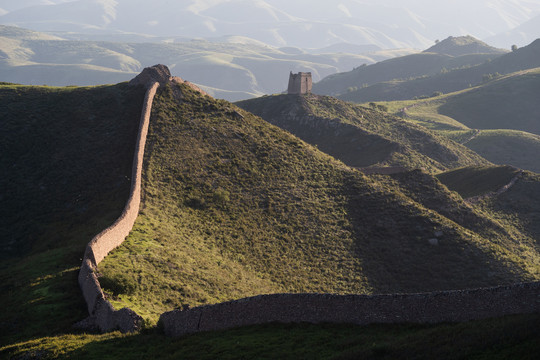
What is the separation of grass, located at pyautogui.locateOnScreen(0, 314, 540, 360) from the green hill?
147 mm

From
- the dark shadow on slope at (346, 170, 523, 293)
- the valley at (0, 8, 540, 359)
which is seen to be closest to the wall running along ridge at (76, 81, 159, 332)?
the valley at (0, 8, 540, 359)

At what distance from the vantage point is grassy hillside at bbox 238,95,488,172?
121562 millimetres

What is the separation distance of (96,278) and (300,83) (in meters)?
117

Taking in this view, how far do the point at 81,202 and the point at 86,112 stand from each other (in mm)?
23707

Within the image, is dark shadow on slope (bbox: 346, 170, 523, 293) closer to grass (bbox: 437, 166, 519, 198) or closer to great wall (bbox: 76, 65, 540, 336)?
great wall (bbox: 76, 65, 540, 336)

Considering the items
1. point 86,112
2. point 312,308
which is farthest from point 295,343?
point 86,112

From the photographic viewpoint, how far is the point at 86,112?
3091 inches

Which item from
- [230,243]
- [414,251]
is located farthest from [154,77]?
[414,251]

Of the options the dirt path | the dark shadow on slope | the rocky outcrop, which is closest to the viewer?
the dark shadow on slope

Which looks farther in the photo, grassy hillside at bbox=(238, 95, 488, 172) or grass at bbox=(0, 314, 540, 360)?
grassy hillside at bbox=(238, 95, 488, 172)

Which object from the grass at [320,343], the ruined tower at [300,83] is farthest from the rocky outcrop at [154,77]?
the ruined tower at [300,83]

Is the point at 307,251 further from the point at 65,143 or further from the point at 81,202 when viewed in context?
the point at 65,143

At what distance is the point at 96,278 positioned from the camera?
124ft

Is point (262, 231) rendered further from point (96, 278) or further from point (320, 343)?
point (320, 343)
